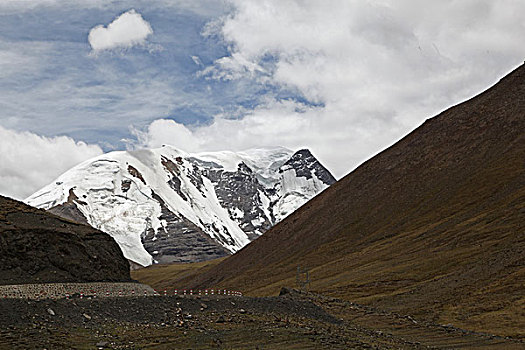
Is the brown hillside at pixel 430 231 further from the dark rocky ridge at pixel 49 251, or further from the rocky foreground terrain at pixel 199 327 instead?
the dark rocky ridge at pixel 49 251

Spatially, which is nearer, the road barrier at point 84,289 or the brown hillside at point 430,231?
the road barrier at point 84,289

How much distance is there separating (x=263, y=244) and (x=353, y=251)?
25369mm

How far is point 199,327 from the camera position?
19234 millimetres

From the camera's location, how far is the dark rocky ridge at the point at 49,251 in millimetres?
36625

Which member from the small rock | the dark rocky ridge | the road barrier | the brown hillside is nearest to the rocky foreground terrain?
the small rock

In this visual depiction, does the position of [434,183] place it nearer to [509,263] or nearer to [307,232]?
[307,232]

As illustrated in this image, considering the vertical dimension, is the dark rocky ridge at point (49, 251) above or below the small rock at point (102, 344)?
above

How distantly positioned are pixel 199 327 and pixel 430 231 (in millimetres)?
39850

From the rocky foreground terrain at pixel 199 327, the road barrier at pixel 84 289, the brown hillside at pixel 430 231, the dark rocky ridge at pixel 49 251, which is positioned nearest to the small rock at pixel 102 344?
the rocky foreground terrain at pixel 199 327

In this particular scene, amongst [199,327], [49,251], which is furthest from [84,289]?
[199,327]

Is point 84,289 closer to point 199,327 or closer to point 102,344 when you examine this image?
point 199,327

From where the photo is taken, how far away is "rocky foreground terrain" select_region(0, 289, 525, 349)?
16.2 m

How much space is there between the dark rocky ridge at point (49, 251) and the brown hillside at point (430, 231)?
17.9 metres

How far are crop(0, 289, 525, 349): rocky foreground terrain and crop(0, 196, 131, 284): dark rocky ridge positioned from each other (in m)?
17.7
